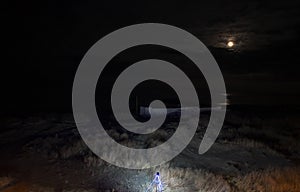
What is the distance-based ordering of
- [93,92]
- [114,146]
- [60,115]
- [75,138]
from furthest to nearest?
[93,92]
[60,115]
[75,138]
[114,146]

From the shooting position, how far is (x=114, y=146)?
1291 centimetres

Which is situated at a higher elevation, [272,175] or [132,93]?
[132,93]

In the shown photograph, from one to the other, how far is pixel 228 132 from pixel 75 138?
305 inches

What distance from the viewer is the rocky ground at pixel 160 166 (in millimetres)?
9836

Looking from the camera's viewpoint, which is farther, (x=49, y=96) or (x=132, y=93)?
(x=132, y=93)

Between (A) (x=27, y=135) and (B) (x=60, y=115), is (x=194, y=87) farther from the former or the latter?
(A) (x=27, y=135)

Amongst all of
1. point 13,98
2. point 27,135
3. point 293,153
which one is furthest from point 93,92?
point 293,153

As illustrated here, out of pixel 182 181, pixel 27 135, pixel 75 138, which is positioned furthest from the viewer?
pixel 27 135

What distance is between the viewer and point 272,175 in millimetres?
10438

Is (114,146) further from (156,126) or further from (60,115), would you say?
(60,115)

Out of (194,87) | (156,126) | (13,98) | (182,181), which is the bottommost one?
(182,181)

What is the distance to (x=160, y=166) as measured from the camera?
1111cm

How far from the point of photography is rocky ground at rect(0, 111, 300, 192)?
32.3 ft

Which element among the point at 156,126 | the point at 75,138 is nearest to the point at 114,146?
the point at 75,138
